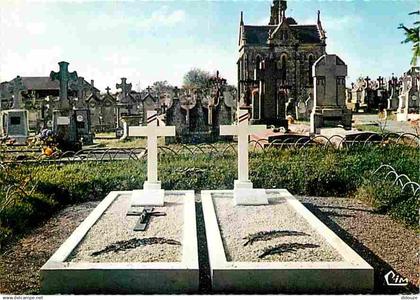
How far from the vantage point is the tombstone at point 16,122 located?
16.1 feet

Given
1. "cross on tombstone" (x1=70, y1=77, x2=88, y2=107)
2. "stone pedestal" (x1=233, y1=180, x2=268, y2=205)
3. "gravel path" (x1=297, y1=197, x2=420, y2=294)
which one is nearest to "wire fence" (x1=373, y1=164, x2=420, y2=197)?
"gravel path" (x1=297, y1=197, x2=420, y2=294)

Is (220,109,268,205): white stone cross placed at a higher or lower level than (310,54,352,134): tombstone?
lower

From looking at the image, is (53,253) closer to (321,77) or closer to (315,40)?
(315,40)

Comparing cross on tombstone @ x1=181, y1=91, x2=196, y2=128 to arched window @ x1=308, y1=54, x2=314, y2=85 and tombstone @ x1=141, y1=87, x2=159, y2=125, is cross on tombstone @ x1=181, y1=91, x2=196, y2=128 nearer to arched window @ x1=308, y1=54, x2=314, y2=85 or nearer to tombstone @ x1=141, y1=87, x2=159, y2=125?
tombstone @ x1=141, y1=87, x2=159, y2=125

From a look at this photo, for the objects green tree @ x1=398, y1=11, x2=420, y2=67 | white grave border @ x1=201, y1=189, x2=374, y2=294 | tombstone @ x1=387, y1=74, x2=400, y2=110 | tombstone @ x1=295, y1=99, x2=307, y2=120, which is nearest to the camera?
white grave border @ x1=201, y1=189, x2=374, y2=294

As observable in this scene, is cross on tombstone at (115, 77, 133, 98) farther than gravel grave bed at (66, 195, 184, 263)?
Yes

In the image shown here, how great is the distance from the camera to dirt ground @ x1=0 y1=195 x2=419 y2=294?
299 cm

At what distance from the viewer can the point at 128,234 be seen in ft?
10.9

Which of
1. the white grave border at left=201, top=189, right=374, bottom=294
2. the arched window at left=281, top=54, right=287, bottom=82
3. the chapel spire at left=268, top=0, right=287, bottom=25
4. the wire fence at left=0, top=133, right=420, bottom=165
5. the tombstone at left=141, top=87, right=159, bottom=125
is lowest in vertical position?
the white grave border at left=201, top=189, right=374, bottom=294

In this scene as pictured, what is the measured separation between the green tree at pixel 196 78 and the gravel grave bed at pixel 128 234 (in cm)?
89

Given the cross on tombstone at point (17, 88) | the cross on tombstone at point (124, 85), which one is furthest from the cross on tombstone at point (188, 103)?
the cross on tombstone at point (17, 88)

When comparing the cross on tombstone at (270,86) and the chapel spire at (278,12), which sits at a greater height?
the chapel spire at (278,12)

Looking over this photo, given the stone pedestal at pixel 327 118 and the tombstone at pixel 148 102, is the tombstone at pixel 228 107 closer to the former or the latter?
the tombstone at pixel 148 102

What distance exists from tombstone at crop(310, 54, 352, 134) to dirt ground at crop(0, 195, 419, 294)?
45.3 inches
